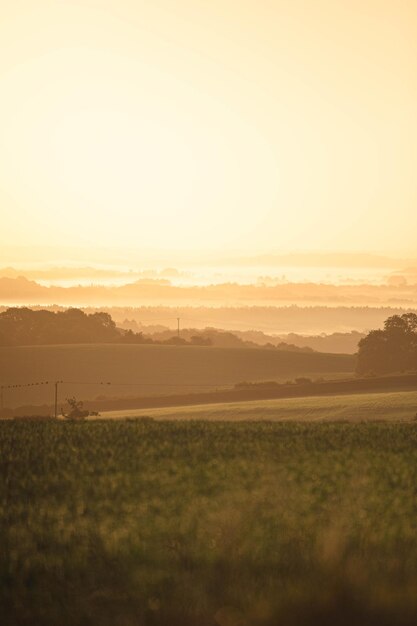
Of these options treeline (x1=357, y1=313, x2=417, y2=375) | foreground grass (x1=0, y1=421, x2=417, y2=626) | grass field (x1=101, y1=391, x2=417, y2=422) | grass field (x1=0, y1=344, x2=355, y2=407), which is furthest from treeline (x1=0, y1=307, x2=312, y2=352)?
foreground grass (x1=0, y1=421, x2=417, y2=626)

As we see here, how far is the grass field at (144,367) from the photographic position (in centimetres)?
11088

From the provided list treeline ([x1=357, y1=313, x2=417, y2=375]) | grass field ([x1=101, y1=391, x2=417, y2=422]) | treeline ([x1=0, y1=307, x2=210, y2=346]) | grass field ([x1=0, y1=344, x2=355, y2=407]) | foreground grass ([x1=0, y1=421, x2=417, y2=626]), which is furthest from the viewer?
treeline ([x1=0, y1=307, x2=210, y2=346])

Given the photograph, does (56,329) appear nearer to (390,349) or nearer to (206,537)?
(390,349)

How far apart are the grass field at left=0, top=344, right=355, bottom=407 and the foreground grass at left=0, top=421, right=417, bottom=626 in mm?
76563

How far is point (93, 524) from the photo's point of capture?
19.1 metres

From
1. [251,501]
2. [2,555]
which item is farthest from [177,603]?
[251,501]

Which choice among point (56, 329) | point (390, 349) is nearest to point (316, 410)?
point (390, 349)

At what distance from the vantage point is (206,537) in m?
18.2

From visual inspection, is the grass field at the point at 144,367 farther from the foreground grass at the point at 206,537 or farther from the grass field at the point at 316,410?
the foreground grass at the point at 206,537

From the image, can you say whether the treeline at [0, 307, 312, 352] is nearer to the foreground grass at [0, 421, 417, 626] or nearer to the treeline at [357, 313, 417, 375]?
the treeline at [357, 313, 417, 375]

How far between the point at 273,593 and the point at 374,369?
92009 millimetres

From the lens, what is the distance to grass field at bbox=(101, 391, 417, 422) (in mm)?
58987

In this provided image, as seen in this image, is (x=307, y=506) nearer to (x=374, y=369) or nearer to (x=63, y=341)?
(x=374, y=369)

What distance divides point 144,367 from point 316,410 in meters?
64.7
